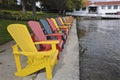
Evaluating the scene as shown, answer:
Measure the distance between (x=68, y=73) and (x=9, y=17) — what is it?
17641 mm

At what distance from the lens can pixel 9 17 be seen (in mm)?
21844

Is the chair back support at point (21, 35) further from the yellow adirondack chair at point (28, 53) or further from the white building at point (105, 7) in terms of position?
the white building at point (105, 7)

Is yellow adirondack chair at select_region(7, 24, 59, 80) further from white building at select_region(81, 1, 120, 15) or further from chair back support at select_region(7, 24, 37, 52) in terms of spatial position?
white building at select_region(81, 1, 120, 15)

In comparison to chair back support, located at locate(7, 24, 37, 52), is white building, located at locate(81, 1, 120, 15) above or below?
below

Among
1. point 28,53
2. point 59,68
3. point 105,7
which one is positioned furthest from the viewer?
point 105,7

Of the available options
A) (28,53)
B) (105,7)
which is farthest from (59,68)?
(105,7)

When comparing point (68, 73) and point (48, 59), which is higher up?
point (48, 59)

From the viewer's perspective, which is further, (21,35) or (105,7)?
(105,7)

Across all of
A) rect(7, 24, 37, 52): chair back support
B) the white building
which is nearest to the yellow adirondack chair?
rect(7, 24, 37, 52): chair back support

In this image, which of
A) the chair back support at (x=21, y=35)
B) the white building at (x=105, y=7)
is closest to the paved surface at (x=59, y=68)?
the chair back support at (x=21, y=35)

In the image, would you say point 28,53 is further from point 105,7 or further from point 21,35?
point 105,7

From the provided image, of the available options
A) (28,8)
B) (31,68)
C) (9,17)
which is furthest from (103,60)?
(28,8)

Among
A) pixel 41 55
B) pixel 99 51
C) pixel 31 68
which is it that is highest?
pixel 41 55

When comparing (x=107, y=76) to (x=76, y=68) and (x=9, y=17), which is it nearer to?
(x=76, y=68)
